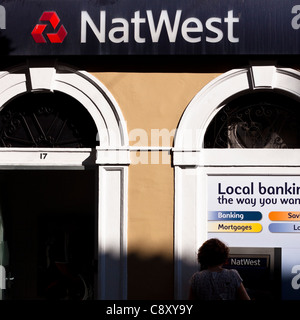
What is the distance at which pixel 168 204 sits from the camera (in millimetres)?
7734

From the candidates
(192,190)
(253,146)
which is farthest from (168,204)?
(253,146)

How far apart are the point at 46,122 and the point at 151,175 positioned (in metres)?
1.70

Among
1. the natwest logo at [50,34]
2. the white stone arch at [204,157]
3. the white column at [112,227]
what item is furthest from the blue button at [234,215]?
the natwest logo at [50,34]

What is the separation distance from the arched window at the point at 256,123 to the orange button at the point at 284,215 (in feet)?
2.95

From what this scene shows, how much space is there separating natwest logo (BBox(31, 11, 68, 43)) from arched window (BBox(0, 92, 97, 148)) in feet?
2.46

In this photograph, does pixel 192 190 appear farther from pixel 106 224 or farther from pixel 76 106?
pixel 76 106

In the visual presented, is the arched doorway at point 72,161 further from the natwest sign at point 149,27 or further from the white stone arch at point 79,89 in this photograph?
the natwest sign at point 149,27

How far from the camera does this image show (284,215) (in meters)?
7.83

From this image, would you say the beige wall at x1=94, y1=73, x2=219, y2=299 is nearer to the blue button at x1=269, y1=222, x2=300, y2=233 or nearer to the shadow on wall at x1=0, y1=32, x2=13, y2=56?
the shadow on wall at x1=0, y1=32, x2=13, y2=56

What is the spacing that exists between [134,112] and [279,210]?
233 cm

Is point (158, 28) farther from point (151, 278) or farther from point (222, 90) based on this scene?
point (151, 278)

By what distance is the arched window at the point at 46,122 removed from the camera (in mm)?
8180

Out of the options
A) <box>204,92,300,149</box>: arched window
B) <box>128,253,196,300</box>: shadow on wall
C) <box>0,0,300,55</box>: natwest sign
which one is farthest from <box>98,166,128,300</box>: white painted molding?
<box>0,0,300,55</box>: natwest sign
